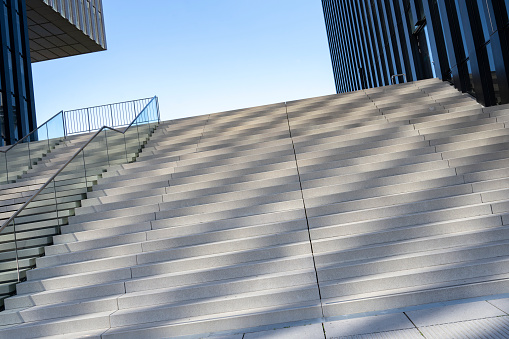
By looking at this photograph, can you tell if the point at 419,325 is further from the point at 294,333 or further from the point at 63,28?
the point at 63,28

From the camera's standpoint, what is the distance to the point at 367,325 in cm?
467

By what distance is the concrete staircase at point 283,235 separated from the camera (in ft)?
18.0

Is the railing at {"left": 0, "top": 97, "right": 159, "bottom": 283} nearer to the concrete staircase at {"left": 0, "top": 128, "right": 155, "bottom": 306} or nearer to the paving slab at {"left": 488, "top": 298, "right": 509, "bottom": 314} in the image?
the concrete staircase at {"left": 0, "top": 128, "right": 155, "bottom": 306}

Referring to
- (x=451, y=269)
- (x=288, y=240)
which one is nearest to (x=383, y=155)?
(x=288, y=240)

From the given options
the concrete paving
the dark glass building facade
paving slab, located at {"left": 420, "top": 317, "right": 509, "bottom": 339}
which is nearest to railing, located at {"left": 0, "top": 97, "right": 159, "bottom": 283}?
the concrete paving

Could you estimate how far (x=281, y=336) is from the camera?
186 inches

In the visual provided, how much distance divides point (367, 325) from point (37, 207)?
18.2ft

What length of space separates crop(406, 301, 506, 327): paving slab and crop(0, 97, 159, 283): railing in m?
5.31

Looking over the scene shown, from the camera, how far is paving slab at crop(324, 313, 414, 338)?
4492 millimetres

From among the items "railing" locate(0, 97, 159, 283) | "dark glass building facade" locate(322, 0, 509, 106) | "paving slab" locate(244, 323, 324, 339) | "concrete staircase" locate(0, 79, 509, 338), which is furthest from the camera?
"dark glass building facade" locate(322, 0, 509, 106)

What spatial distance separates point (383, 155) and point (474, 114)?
9.30 feet

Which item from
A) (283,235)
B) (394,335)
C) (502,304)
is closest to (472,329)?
(394,335)

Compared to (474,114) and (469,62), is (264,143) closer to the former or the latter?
(474,114)

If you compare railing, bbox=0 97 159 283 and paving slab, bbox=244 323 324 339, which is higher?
railing, bbox=0 97 159 283
